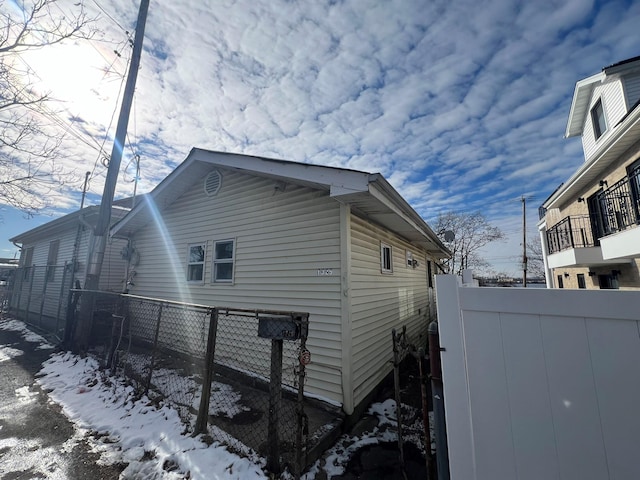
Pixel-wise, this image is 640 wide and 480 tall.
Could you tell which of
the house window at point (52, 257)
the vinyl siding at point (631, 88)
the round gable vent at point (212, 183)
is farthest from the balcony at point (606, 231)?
the house window at point (52, 257)

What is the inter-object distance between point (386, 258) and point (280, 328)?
13.2 feet

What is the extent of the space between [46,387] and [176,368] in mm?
1996

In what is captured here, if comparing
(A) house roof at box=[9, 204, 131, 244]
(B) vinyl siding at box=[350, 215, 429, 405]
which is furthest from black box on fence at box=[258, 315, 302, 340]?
(A) house roof at box=[9, 204, 131, 244]

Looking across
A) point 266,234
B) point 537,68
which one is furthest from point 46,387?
point 537,68

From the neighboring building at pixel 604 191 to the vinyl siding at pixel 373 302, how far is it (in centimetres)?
516

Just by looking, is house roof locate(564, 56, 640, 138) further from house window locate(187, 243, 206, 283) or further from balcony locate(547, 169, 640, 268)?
house window locate(187, 243, 206, 283)

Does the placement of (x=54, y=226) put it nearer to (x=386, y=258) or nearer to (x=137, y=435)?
(x=137, y=435)

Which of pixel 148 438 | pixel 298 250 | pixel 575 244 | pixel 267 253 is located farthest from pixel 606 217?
pixel 148 438

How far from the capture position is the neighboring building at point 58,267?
9.23 m

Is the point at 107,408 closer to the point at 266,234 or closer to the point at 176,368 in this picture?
the point at 176,368

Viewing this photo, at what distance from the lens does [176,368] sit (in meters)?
5.47

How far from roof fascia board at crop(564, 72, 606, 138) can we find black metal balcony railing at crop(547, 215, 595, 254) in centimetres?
455

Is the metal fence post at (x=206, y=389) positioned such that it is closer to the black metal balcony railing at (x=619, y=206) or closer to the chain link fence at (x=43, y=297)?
the chain link fence at (x=43, y=297)

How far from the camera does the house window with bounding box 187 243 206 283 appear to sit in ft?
20.6
